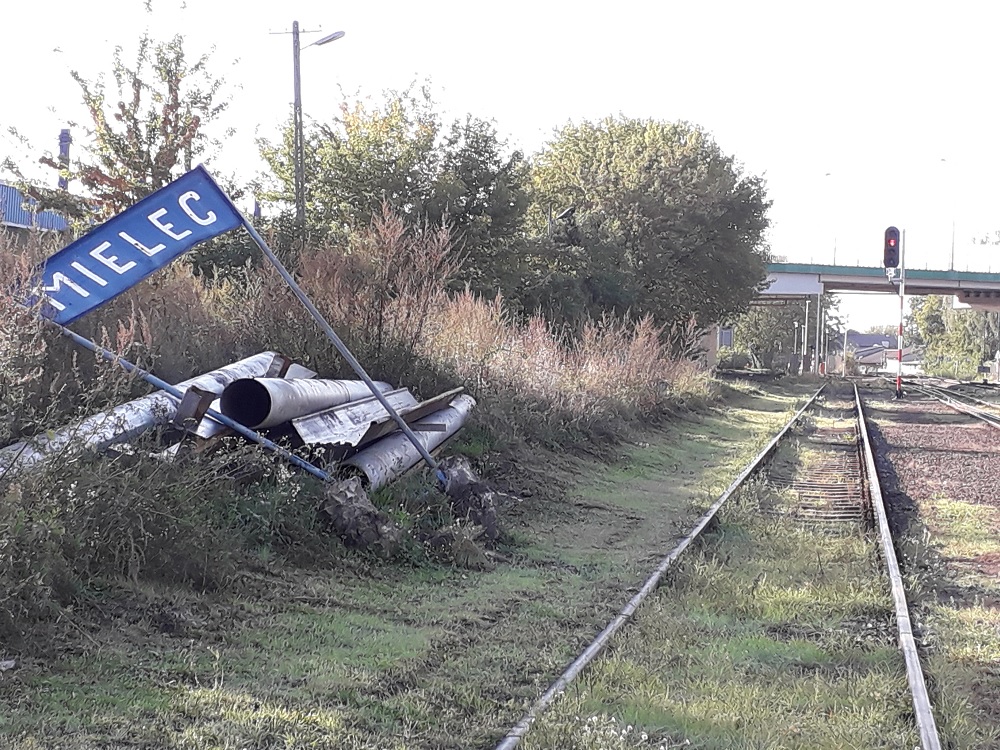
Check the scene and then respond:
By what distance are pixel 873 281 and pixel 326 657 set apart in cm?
7113

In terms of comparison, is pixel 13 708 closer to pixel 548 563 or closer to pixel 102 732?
pixel 102 732

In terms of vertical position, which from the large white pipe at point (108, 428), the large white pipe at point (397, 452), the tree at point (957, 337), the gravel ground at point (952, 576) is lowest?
the tree at point (957, 337)

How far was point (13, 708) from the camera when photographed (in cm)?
461

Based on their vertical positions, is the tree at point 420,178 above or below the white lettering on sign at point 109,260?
above

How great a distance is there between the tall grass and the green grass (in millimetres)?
353

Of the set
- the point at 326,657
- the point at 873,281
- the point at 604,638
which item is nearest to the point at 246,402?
the point at 326,657

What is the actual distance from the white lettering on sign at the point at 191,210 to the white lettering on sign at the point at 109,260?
57 cm

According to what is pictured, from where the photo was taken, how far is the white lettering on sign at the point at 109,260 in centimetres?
756

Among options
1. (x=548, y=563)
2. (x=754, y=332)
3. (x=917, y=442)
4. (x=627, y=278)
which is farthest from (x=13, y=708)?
(x=754, y=332)

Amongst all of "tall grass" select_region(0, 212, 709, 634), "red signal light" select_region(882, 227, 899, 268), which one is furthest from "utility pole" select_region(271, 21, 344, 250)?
"red signal light" select_region(882, 227, 899, 268)

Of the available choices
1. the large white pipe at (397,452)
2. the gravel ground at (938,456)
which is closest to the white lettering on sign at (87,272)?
the large white pipe at (397,452)

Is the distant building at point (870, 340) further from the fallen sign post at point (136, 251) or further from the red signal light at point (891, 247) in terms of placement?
the fallen sign post at point (136, 251)

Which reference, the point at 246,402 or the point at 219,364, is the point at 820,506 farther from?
the point at 246,402

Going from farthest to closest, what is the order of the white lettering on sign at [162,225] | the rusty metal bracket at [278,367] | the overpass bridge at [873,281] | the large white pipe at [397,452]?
the overpass bridge at [873,281] < the rusty metal bracket at [278,367] < the large white pipe at [397,452] < the white lettering on sign at [162,225]
